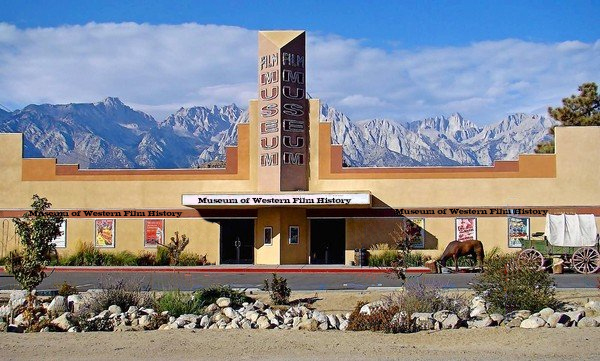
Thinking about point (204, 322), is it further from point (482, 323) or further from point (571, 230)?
point (571, 230)

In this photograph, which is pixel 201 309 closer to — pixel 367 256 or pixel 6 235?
pixel 367 256

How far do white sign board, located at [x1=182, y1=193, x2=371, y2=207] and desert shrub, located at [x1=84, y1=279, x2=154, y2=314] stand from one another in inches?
652

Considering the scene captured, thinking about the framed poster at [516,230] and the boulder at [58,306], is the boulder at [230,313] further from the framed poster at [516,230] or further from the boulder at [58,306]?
Result: the framed poster at [516,230]

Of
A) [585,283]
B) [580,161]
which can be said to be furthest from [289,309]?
[580,161]

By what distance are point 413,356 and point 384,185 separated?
2488cm

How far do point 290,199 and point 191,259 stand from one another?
5892 millimetres

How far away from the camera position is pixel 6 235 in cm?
3972

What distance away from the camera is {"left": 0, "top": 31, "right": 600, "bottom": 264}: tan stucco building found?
37.6m

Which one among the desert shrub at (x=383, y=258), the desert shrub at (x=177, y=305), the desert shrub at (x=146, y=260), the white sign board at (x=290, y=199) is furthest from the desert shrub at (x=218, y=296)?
the desert shrub at (x=146, y=260)

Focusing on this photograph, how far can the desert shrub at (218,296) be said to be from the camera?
19859 mm

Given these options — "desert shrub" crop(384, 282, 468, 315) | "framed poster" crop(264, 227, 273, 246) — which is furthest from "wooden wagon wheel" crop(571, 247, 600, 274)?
"desert shrub" crop(384, 282, 468, 315)

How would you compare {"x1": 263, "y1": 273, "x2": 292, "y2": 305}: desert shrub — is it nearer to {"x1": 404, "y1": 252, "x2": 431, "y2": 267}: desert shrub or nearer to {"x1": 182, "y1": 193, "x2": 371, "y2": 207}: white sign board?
{"x1": 182, "y1": 193, "x2": 371, "y2": 207}: white sign board

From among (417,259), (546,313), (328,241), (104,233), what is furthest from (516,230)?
(546,313)

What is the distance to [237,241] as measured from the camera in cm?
3938
